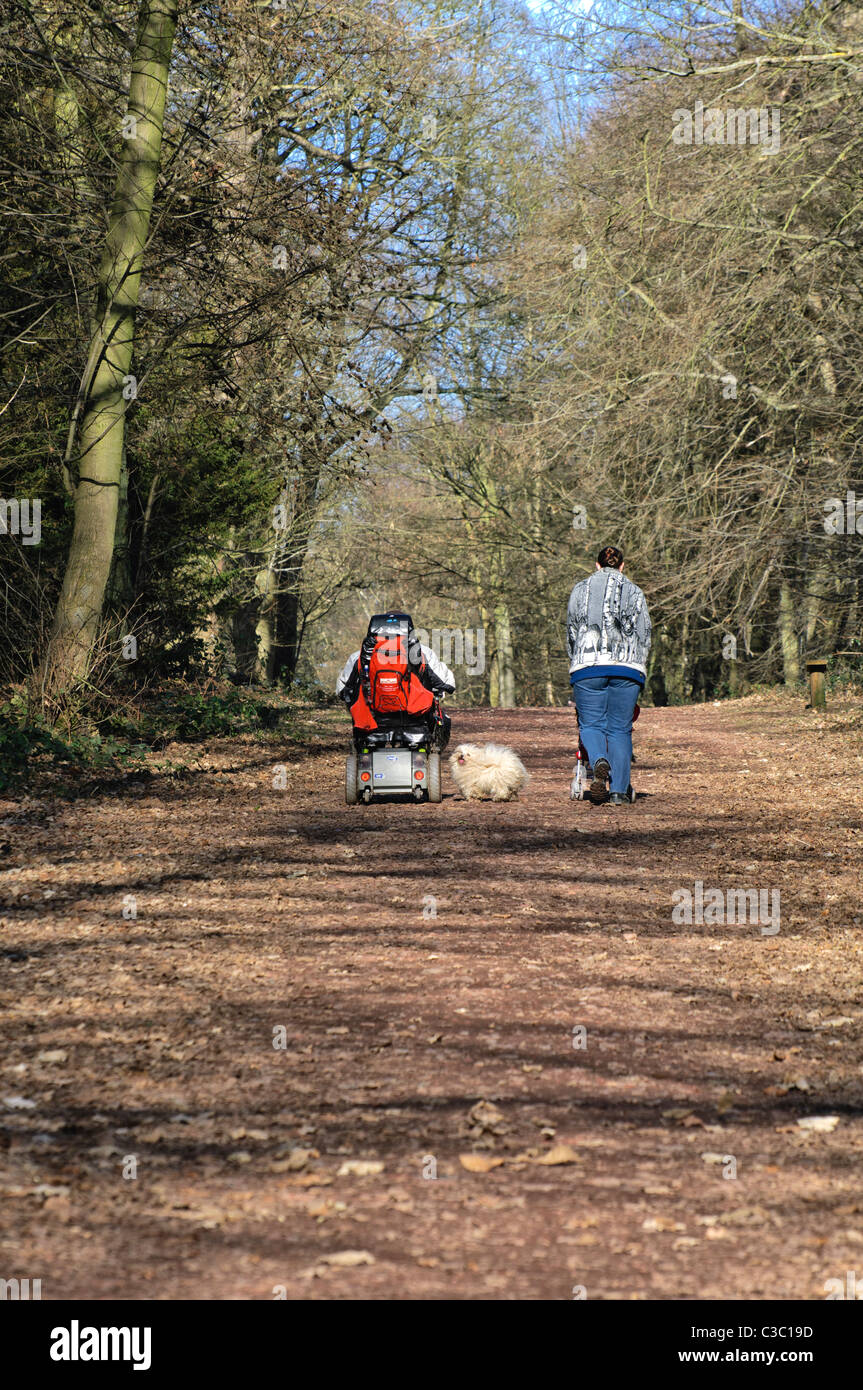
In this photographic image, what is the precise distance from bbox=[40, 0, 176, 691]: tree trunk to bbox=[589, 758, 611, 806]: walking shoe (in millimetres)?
5151

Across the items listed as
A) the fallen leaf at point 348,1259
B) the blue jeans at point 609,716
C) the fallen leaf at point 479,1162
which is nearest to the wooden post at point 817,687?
the blue jeans at point 609,716

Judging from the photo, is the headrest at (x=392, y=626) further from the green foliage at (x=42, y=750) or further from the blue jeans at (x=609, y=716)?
the green foliage at (x=42, y=750)

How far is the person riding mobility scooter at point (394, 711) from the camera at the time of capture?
1105cm

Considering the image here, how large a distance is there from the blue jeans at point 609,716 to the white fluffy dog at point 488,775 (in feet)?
2.28

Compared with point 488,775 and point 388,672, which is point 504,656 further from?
point 388,672

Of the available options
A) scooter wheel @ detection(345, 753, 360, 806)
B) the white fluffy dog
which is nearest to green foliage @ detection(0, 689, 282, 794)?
scooter wheel @ detection(345, 753, 360, 806)

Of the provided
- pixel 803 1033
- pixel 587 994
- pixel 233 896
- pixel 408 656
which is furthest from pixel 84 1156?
pixel 408 656

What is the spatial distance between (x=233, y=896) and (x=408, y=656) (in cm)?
384

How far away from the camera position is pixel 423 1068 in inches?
183

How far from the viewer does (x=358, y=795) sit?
11.6 m

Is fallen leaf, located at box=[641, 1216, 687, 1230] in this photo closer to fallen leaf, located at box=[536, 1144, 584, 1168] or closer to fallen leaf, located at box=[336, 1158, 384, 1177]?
fallen leaf, located at box=[536, 1144, 584, 1168]

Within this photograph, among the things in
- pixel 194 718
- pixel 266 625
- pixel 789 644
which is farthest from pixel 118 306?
pixel 789 644

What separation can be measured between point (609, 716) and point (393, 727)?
182 centimetres

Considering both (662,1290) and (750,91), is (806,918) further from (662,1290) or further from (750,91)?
(750,91)
